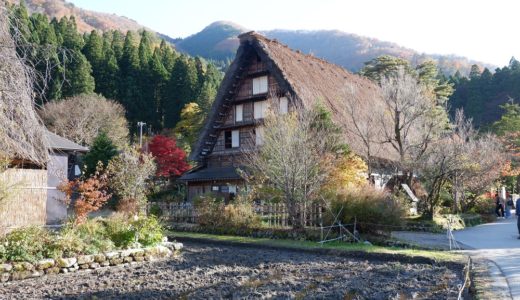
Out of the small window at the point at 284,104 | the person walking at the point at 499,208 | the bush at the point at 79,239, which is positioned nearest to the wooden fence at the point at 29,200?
the bush at the point at 79,239

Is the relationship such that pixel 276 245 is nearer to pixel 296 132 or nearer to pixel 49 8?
pixel 296 132

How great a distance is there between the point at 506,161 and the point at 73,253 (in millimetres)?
24915

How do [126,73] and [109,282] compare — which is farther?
[126,73]

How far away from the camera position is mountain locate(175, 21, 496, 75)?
246 feet

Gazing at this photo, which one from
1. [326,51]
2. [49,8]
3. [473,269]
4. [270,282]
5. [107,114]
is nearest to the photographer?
[270,282]

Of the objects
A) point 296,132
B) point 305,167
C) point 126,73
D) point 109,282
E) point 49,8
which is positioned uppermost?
point 49,8

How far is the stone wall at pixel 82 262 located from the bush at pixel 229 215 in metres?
3.84

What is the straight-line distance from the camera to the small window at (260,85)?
23719mm

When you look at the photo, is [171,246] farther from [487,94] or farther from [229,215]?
[487,94]

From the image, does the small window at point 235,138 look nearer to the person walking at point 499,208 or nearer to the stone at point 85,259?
the person walking at point 499,208

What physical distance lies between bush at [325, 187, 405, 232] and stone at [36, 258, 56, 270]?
7449mm

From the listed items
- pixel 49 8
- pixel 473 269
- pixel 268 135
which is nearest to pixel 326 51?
pixel 49 8

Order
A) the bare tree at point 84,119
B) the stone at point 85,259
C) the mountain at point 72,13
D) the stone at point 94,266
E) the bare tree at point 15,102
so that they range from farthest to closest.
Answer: the mountain at point 72,13, the bare tree at point 84,119, the stone at point 94,266, the stone at point 85,259, the bare tree at point 15,102

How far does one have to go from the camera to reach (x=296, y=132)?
45.5ft
